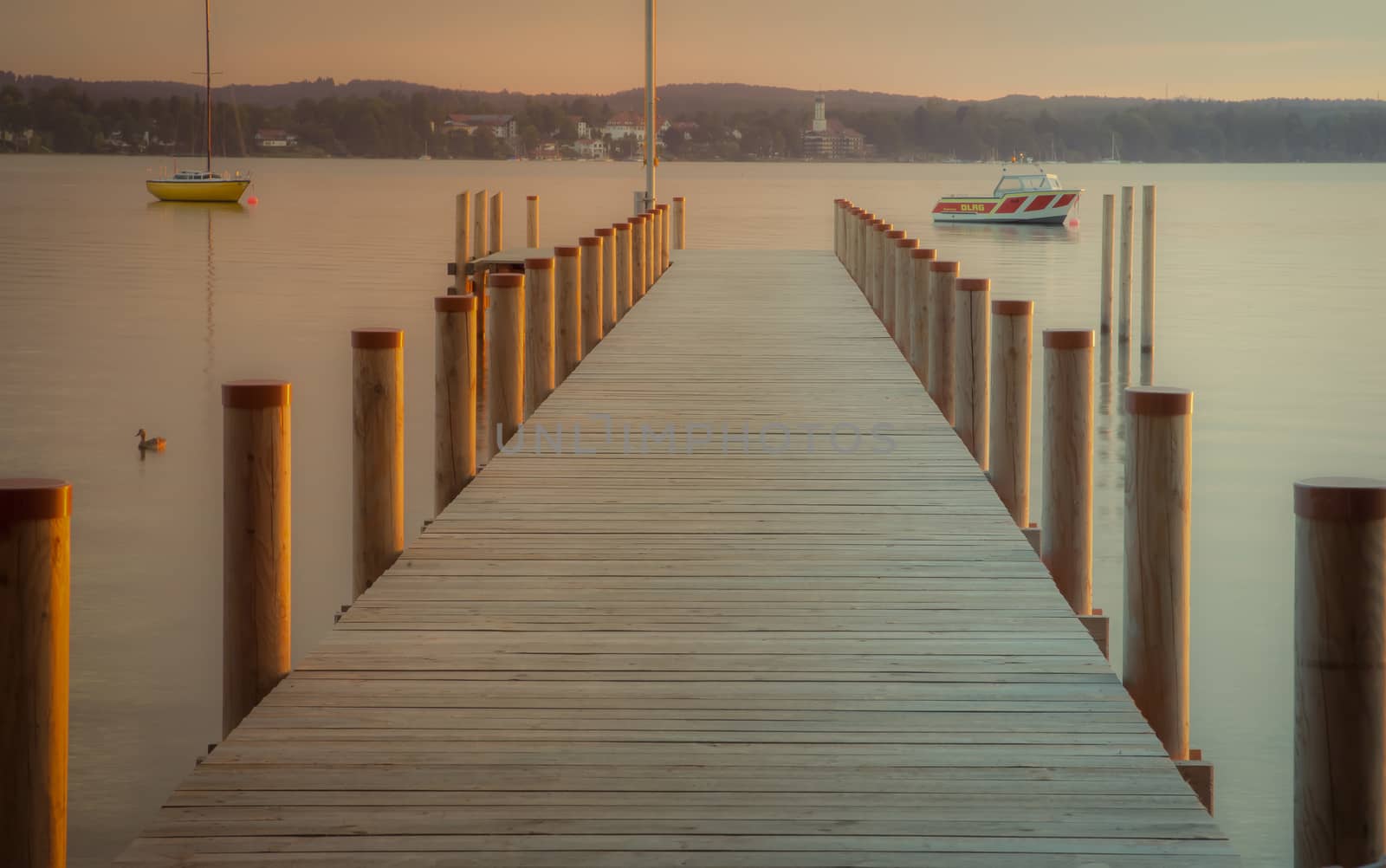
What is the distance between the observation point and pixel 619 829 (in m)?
3.90

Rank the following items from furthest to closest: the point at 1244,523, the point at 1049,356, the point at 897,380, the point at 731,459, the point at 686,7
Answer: the point at 686,7
the point at 1244,523
the point at 897,380
the point at 731,459
the point at 1049,356

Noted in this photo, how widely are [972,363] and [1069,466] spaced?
289 centimetres

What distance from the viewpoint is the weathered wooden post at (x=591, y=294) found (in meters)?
13.9

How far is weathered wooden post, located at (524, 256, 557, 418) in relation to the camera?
1116 centimetres

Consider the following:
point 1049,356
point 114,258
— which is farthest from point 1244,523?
point 114,258

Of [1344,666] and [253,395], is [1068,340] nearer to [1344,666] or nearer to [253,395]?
[1344,666]

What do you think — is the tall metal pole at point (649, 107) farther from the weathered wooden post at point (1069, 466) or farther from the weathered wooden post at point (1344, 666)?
the weathered wooden post at point (1344, 666)

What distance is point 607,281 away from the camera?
1530 cm

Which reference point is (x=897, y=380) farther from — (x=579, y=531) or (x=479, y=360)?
(x=479, y=360)

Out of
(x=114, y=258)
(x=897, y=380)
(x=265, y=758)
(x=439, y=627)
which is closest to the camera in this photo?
(x=265, y=758)

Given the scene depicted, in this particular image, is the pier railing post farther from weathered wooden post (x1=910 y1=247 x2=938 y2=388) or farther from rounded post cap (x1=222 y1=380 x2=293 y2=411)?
weathered wooden post (x1=910 y1=247 x2=938 y2=388)

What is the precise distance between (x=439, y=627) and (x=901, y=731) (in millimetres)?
1792

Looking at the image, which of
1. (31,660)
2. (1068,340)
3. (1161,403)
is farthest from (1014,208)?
(31,660)

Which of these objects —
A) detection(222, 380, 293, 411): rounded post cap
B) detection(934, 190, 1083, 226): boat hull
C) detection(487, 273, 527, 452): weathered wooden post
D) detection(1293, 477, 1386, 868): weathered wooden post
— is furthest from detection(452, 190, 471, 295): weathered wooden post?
detection(934, 190, 1083, 226): boat hull
